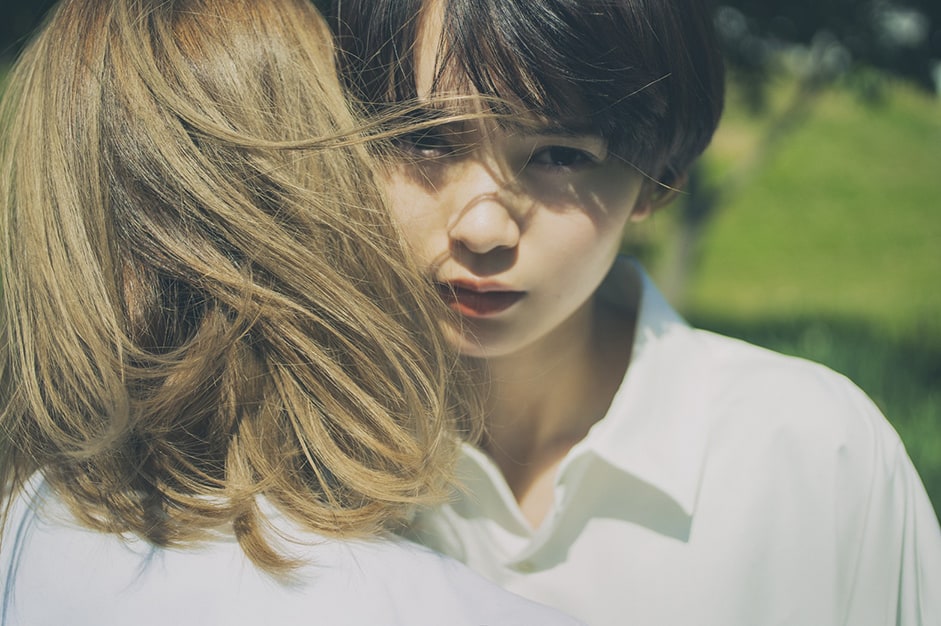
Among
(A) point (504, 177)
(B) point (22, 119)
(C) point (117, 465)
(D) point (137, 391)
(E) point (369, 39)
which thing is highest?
(E) point (369, 39)

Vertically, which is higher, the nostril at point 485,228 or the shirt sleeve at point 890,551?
the nostril at point 485,228

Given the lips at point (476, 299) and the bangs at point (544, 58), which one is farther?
the lips at point (476, 299)

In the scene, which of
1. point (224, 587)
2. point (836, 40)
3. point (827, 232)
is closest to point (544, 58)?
point (224, 587)

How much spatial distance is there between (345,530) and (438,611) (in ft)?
0.69

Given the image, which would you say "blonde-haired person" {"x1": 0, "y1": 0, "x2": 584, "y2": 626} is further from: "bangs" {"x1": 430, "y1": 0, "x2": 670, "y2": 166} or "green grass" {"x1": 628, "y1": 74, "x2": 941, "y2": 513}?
"green grass" {"x1": 628, "y1": 74, "x2": 941, "y2": 513}

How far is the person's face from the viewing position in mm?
1488

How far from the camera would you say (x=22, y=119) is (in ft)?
5.01

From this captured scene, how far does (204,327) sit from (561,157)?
0.70m

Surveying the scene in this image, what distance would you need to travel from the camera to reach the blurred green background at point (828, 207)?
344 cm

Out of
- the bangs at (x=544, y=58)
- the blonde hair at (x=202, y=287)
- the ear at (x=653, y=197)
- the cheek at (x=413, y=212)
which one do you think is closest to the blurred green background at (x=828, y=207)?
the blonde hair at (x=202, y=287)

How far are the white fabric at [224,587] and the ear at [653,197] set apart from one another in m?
0.90

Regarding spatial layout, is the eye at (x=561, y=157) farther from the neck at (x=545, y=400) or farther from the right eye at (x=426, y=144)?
the neck at (x=545, y=400)

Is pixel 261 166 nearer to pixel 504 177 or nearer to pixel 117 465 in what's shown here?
pixel 504 177

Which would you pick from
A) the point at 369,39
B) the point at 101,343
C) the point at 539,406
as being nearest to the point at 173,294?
the point at 101,343
